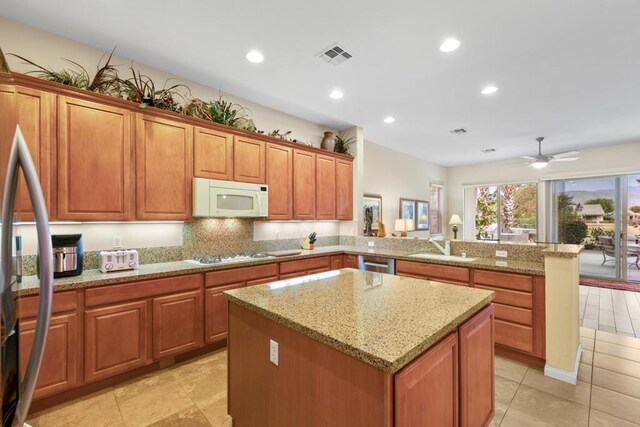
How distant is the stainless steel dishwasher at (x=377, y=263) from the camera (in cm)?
364

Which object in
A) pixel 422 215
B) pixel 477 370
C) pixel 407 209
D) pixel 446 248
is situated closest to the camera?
pixel 477 370

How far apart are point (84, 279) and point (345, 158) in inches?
148

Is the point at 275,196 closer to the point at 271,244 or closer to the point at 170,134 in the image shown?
the point at 271,244

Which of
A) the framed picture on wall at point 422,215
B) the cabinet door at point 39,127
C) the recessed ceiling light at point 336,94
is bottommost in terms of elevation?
the framed picture on wall at point 422,215

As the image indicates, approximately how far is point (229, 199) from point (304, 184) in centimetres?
126

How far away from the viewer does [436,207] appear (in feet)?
27.0

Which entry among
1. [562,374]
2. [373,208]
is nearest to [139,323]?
[562,374]

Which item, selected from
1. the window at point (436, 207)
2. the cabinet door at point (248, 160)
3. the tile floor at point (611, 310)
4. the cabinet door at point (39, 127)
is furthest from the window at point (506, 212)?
the cabinet door at point (39, 127)

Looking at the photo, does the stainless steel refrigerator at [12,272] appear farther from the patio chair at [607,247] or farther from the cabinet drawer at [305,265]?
the patio chair at [607,247]

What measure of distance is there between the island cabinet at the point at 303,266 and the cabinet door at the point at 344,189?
950 mm

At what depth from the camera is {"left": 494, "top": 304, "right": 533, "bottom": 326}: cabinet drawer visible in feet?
8.65

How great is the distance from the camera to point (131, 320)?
93.7 inches

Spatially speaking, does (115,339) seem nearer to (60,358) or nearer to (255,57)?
(60,358)

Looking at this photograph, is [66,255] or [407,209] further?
[407,209]
